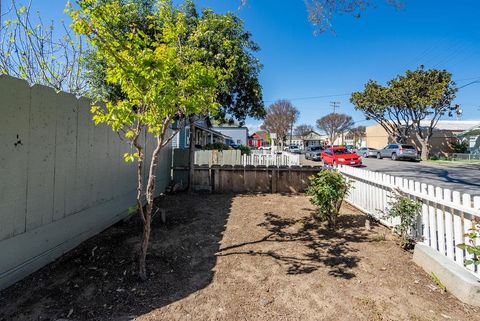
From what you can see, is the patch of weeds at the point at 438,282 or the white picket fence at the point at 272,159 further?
the white picket fence at the point at 272,159

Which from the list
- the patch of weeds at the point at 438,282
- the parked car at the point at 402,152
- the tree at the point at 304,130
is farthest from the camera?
the tree at the point at 304,130

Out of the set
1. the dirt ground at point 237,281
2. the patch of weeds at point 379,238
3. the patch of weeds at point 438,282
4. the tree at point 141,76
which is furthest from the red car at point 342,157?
the tree at point 141,76

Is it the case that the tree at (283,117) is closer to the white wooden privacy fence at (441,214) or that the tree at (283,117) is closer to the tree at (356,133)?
the tree at (356,133)

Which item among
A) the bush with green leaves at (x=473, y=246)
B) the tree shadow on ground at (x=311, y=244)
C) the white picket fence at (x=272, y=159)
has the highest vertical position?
the white picket fence at (x=272, y=159)

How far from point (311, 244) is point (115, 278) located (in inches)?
120

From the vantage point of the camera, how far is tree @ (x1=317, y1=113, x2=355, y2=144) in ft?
236

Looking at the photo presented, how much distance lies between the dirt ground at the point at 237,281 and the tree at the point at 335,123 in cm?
7131

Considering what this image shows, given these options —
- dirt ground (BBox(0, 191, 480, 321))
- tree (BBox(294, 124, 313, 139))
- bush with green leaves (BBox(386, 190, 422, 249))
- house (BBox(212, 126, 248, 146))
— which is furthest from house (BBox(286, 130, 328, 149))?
dirt ground (BBox(0, 191, 480, 321))

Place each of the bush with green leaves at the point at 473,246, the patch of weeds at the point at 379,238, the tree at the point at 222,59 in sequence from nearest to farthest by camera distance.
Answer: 1. the bush with green leaves at the point at 473,246
2. the patch of weeds at the point at 379,238
3. the tree at the point at 222,59

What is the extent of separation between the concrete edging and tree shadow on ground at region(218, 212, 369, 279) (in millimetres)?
846

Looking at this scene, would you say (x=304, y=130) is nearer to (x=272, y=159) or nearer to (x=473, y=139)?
(x=473, y=139)

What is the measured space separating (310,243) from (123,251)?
120 inches

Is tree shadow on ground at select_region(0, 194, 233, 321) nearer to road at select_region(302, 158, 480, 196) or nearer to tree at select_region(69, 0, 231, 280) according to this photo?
tree at select_region(69, 0, 231, 280)

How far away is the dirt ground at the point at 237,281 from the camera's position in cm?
273
